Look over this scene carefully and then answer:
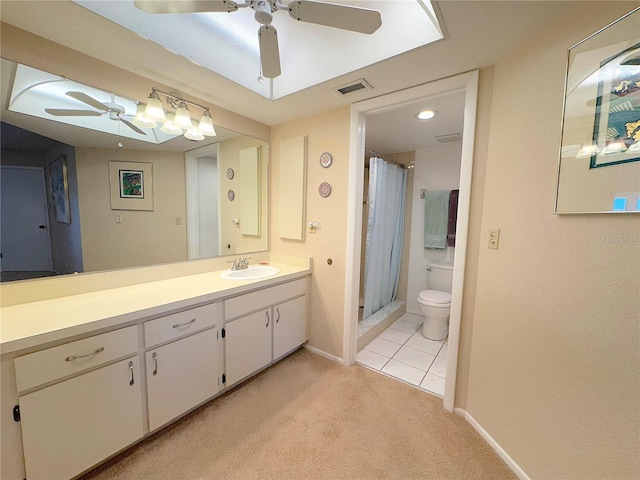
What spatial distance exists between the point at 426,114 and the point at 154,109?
207cm

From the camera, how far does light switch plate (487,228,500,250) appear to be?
1384 millimetres

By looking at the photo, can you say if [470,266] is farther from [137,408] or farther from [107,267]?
[107,267]

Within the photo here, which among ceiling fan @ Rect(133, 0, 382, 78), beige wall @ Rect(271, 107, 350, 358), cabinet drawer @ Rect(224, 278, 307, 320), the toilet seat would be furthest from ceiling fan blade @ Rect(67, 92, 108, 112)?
the toilet seat

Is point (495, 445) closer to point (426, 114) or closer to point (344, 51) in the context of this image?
point (426, 114)

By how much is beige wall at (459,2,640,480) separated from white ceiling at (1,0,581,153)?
0.52 ft

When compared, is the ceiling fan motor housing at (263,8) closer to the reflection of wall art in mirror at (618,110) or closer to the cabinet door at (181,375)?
the reflection of wall art in mirror at (618,110)

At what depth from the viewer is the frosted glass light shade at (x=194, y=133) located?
1840 millimetres

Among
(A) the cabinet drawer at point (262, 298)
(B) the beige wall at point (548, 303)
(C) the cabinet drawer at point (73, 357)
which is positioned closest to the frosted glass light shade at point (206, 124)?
(A) the cabinet drawer at point (262, 298)

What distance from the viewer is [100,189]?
5.07ft

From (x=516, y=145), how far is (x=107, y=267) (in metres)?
2.50

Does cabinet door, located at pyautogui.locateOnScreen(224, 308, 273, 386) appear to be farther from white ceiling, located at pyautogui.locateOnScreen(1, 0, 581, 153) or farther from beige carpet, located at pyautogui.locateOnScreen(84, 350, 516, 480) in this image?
white ceiling, located at pyautogui.locateOnScreen(1, 0, 581, 153)

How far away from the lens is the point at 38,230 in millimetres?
1356

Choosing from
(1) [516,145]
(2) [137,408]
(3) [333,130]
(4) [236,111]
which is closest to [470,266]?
(1) [516,145]

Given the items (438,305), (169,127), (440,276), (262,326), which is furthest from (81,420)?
(440,276)
